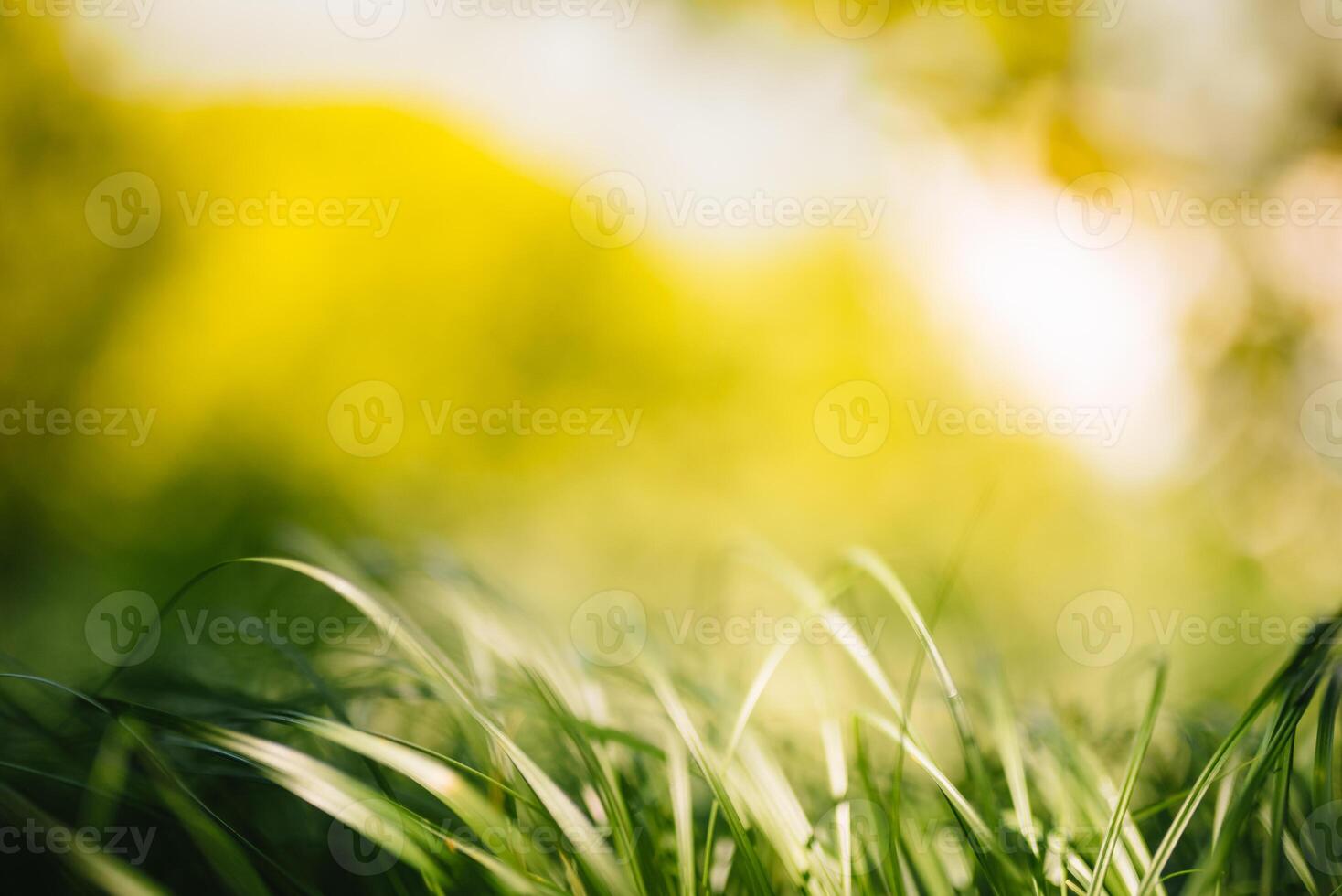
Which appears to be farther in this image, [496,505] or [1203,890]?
[496,505]

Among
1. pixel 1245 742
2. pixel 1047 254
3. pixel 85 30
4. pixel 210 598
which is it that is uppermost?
pixel 85 30

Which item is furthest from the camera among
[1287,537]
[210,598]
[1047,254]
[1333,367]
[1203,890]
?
[1047,254]

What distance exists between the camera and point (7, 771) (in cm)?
41

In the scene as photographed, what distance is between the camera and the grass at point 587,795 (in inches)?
11.8

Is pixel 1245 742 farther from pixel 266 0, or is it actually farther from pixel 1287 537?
pixel 266 0

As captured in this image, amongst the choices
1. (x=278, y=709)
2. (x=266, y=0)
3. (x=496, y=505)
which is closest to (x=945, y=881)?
(x=278, y=709)

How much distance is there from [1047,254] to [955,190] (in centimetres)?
32

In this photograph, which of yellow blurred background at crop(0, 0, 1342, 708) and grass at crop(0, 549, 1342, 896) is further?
yellow blurred background at crop(0, 0, 1342, 708)

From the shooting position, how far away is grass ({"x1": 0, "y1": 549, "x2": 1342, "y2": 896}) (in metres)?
0.30

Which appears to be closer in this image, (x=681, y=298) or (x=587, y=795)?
(x=587, y=795)

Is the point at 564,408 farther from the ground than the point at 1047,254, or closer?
closer

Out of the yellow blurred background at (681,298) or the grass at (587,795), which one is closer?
the grass at (587,795)

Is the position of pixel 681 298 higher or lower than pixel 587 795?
higher

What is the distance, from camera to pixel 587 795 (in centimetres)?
39
